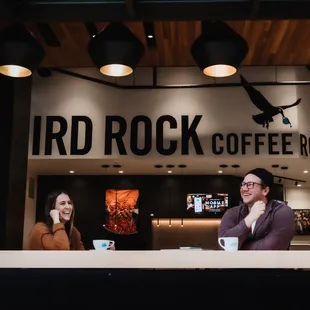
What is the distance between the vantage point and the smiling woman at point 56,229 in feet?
10.8

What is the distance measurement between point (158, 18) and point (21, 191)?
220 cm

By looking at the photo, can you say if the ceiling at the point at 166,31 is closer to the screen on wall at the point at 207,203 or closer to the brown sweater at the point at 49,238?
the screen on wall at the point at 207,203

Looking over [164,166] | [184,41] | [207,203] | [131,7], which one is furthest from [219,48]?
[207,203]

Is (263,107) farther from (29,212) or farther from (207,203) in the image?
(29,212)

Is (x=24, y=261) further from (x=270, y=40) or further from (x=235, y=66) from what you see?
(x=270, y=40)

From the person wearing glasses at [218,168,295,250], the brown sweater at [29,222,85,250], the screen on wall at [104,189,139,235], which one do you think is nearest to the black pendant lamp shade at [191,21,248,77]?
the person wearing glasses at [218,168,295,250]

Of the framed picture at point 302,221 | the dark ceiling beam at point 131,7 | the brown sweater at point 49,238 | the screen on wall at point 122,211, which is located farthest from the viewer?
the framed picture at point 302,221

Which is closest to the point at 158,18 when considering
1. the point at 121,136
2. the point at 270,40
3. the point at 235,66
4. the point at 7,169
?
the point at 235,66


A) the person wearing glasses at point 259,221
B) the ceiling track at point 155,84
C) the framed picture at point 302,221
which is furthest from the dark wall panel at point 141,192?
the person wearing glasses at point 259,221

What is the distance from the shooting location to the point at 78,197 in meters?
10.0

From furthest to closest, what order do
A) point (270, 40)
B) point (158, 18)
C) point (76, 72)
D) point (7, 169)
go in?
point (76, 72), point (270, 40), point (7, 169), point (158, 18)

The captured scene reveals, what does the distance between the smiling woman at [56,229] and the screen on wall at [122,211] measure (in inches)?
237

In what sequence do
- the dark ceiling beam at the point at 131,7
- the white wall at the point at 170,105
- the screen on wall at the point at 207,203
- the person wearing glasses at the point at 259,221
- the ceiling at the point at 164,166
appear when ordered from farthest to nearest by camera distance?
the screen on wall at the point at 207,203 → the ceiling at the point at 164,166 → the white wall at the point at 170,105 → the person wearing glasses at the point at 259,221 → the dark ceiling beam at the point at 131,7
